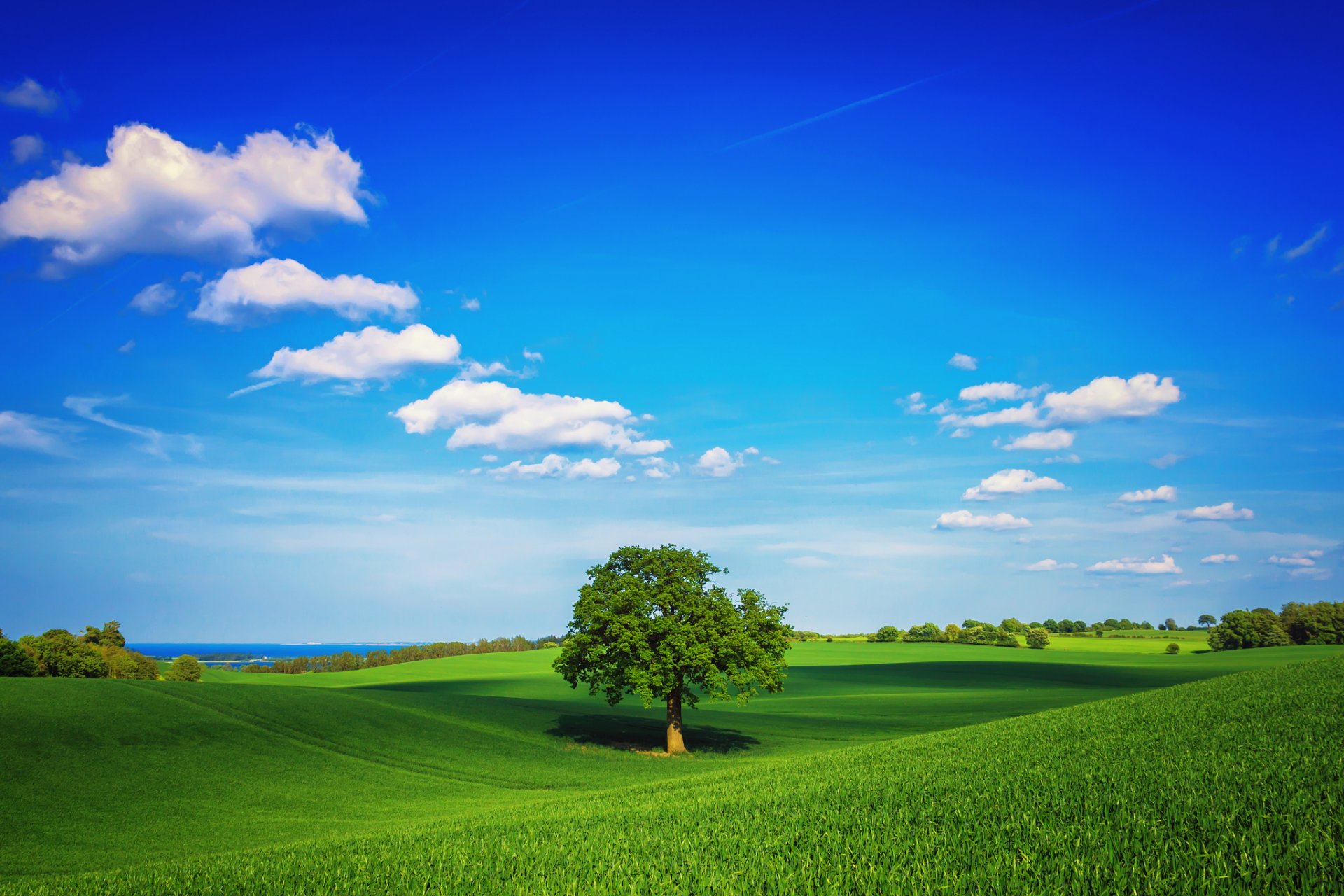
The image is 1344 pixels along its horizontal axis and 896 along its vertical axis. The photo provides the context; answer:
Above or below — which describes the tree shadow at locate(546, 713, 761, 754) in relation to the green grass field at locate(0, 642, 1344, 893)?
below

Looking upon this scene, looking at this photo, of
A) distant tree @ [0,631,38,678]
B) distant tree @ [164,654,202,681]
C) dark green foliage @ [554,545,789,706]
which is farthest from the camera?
distant tree @ [164,654,202,681]

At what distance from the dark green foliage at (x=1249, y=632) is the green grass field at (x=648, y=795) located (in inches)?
3068

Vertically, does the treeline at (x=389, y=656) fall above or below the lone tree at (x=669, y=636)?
below

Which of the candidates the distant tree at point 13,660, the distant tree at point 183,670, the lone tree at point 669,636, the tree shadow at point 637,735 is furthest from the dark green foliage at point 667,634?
the distant tree at point 183,670

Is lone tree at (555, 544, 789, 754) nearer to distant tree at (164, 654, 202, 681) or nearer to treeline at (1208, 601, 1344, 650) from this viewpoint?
distant tree at (164, 654, 202, 681)

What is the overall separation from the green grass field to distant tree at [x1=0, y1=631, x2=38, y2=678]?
1656 centimetres

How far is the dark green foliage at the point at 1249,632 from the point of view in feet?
335

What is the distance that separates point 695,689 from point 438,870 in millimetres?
75647

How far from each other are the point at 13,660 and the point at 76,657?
6.13 meters

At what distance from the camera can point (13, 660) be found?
51844 mm

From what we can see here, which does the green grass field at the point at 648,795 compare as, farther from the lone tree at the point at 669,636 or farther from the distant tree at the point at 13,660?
the distant tree at the point at 13,660

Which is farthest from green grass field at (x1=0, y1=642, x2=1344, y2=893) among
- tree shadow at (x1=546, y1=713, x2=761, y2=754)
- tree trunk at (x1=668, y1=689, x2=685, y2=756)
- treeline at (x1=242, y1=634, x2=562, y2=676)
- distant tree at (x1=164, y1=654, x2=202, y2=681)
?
treeline at (x1=242, y1=634, x2=562, y2=676)

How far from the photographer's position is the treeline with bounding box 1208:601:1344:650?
321 ft

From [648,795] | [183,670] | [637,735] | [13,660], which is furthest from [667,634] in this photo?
[183,670]
